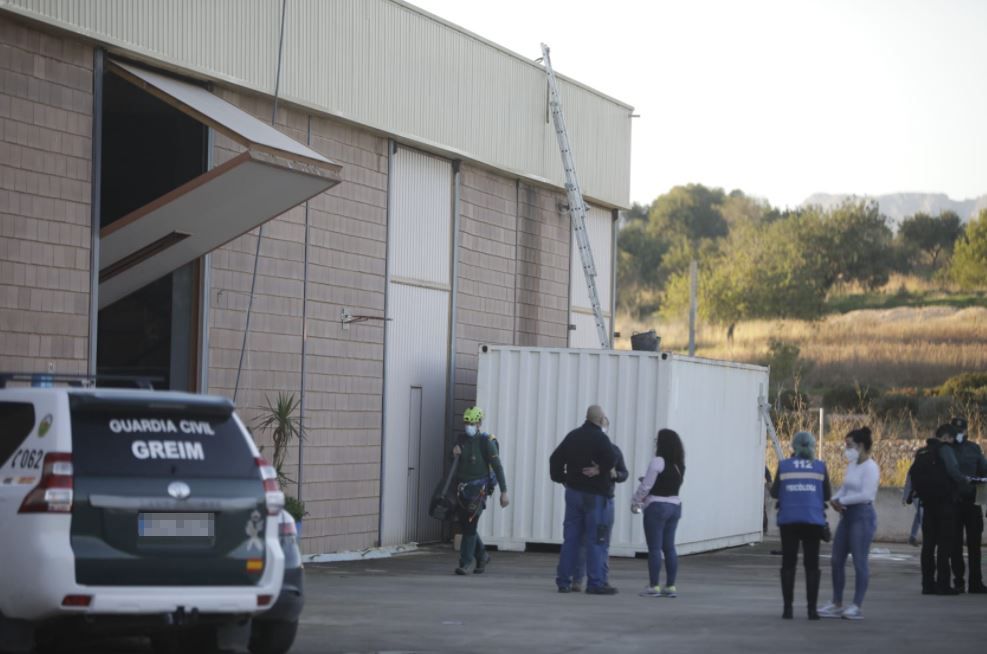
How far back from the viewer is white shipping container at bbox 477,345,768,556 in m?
21.7

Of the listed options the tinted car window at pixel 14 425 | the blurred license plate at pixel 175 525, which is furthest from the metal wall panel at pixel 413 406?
the blurred license plate at pixel 175 525

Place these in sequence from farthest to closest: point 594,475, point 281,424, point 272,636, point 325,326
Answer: point 325,326 → point 281,424 → point 594,475 → point 272,636

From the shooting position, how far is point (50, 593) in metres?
9.09

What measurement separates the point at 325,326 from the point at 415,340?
251 cm

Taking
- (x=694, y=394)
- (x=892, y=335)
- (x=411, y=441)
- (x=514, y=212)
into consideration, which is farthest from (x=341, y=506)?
(x=892, y=335)

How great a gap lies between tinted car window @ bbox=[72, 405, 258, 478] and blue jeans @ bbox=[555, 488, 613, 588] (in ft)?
23.7

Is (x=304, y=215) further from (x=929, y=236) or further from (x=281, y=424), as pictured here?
(x=929, y=236)

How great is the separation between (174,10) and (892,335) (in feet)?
203

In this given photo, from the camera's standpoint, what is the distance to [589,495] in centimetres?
1672

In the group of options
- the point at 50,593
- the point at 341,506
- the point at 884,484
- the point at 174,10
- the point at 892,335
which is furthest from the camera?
the point at 892,335

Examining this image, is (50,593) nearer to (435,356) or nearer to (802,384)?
(435,356)

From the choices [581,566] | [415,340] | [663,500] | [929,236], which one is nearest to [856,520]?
[663,500]

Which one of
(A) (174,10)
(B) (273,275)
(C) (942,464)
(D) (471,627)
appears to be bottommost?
(D) (471,627)

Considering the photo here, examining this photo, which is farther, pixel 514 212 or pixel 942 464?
pixel 514 212
